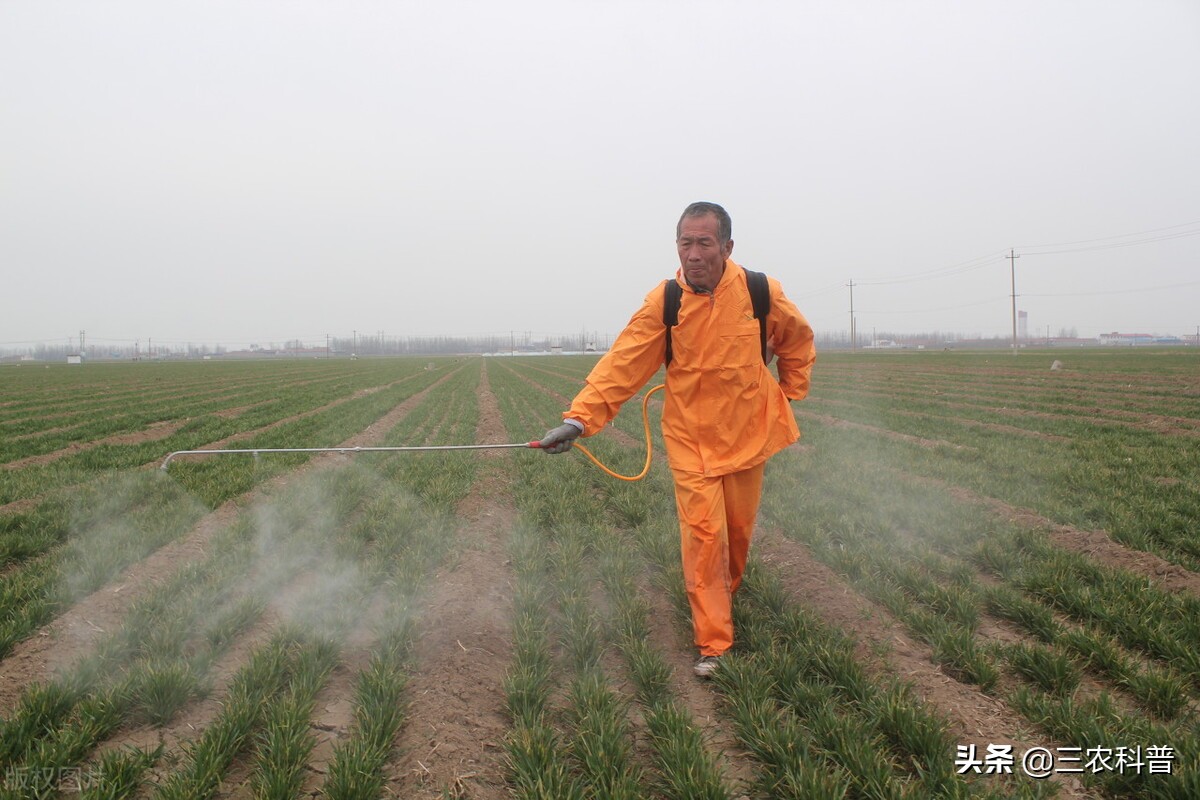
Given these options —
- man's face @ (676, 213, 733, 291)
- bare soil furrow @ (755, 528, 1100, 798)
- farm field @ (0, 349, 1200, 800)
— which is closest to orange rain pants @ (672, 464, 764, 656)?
farm field @ (0, 349, 1200, 800)

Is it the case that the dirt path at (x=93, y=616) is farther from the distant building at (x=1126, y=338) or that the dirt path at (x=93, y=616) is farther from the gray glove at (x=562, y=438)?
the distant building at (x=1126, y=338)

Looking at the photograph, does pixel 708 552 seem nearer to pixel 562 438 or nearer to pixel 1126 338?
pixel 562 438

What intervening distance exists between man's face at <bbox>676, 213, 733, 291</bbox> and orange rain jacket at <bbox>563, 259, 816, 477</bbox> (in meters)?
0.07

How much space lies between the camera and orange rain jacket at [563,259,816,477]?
3.05m

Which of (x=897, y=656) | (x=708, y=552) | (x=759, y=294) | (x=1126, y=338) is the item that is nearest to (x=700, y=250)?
(x=759, y=294)

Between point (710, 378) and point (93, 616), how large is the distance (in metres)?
3.58

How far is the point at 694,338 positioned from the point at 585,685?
166 cm

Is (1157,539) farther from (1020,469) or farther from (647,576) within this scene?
(647,576)

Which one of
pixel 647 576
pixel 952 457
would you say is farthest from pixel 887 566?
pixel 952 457

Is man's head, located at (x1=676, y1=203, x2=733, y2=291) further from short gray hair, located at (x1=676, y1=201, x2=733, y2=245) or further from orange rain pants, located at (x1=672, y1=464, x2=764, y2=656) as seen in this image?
orange rain pants, located at (x1=672, y1=464, x2=764, y2=656)

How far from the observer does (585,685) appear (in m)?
2.73

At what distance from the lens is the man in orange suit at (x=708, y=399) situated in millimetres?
3008

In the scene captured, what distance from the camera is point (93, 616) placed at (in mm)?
3465

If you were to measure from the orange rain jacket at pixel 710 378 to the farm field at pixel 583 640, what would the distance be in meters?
0.99
